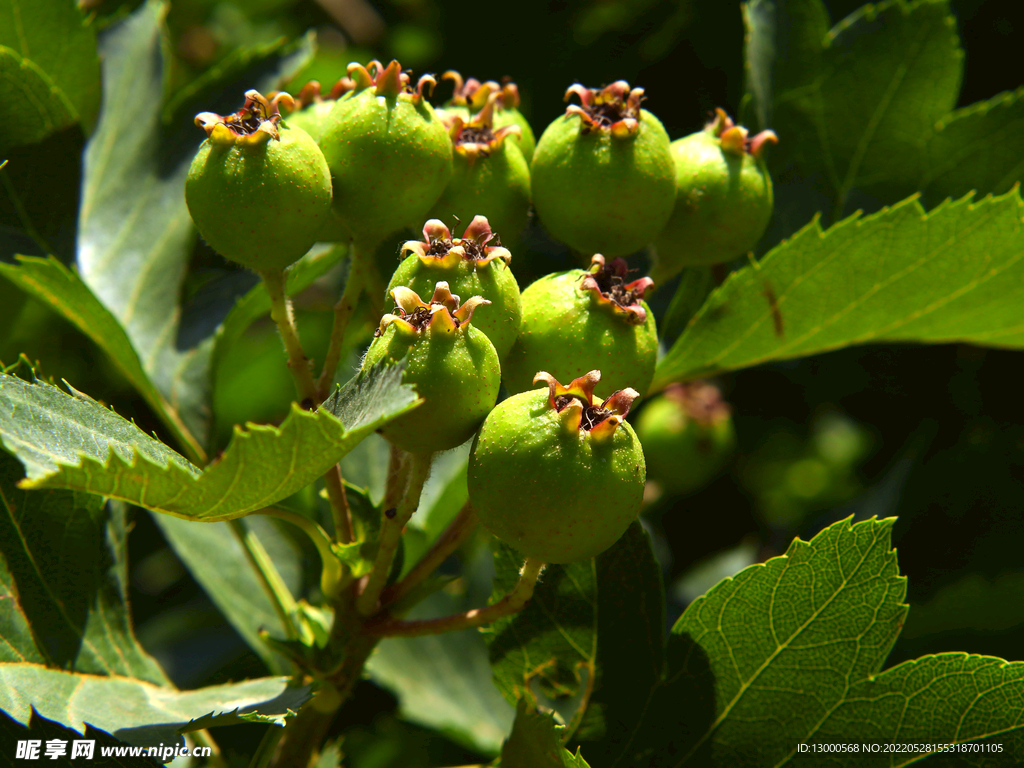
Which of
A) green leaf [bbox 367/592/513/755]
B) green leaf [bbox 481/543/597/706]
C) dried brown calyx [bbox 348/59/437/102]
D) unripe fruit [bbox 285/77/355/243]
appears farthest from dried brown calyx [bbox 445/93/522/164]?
green leaf [bbox 367/592/513/755]

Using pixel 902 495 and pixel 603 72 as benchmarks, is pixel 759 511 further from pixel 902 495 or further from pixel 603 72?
pixel 603 72

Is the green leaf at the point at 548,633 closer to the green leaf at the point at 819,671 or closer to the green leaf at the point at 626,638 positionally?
the green leaf at the point at 626,638

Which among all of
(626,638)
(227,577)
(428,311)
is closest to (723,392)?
(626,638)

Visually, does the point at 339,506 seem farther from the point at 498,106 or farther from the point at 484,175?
the point at 498,106

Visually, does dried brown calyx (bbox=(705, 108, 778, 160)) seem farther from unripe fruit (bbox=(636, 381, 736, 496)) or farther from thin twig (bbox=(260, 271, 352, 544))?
unripe fruit (bbox=(636, 381, 736, 496))

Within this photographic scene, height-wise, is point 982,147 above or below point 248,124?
below

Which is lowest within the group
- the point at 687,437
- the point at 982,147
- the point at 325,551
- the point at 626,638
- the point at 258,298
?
the point at 687,437
